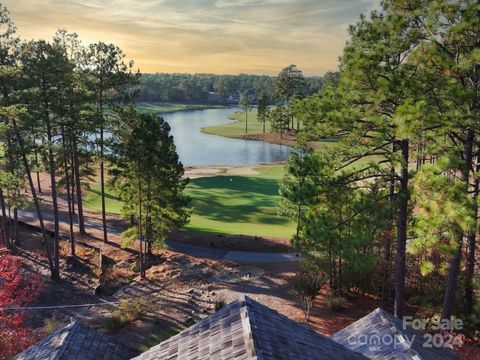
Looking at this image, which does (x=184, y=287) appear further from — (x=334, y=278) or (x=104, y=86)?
(x=104, y=86)

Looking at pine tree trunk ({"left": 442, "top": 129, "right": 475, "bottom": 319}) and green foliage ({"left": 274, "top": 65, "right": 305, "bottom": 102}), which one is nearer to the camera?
pine tree trunk ({"left": 442, "top": 129, "right": 475, "bottom": 319})

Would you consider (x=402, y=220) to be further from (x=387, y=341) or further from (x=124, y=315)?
(x=124, y=315)

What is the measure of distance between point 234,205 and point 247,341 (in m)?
34.7

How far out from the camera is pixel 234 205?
41.3 meters

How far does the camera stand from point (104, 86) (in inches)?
1108

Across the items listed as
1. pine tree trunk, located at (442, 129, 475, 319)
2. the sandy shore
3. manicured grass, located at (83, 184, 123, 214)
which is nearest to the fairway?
manicured grass, located at (83, 184, 123, 214)

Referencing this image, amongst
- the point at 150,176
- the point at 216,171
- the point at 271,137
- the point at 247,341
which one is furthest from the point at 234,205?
the point at 271,137

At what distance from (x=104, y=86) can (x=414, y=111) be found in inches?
883

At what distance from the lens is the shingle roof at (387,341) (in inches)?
420

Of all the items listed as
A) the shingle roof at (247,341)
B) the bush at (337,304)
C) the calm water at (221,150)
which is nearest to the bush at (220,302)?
the bush at (337,304)

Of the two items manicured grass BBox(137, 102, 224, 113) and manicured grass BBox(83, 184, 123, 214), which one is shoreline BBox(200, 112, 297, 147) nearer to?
manicured grass BBox(83, 184, 123, 214)

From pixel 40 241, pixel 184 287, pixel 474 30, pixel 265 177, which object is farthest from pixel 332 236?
pixel 265 177

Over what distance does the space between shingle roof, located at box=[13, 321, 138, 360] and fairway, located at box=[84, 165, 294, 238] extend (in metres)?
18.5

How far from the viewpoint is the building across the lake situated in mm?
6734
